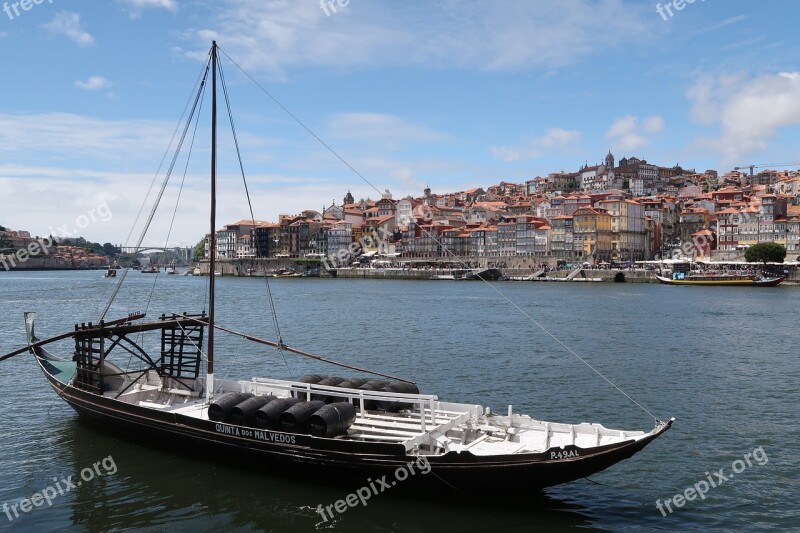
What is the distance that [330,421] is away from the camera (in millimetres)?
12680

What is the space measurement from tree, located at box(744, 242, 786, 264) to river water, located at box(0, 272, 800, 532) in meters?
70.6

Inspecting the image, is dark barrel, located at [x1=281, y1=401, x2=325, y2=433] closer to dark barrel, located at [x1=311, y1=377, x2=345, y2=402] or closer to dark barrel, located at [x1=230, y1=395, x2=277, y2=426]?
dark barrel, located at [x1=230, y1=395, x2=277, y2=426]

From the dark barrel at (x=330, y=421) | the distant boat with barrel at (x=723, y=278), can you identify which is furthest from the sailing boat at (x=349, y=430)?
the distant boat with barrel at (x=723, y=278)

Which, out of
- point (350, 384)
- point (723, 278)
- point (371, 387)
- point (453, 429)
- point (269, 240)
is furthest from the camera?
point (269, 240)

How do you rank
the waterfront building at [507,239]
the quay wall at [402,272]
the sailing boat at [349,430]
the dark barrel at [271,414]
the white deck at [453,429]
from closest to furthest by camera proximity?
1. the sailing boat at [349,430]
2. the white deck at [453,429]
3. the dark barrel at [271,414]
4. the quay wall at [402,272]
5. the waterfront building at [507,239]

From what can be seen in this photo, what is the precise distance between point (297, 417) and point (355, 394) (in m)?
1.53

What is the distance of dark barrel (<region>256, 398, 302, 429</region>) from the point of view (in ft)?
43.2

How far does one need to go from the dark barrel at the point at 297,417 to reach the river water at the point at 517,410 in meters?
1.12

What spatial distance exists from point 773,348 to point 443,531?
27.1 metres

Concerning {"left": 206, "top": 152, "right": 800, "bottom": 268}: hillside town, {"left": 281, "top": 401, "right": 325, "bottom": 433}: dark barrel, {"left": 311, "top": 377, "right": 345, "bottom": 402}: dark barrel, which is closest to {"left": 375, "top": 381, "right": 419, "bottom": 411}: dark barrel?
{"left": 311, "top": 377, "right": 345, "bottom": 402}: dark barrel

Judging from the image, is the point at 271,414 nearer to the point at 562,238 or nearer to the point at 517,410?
the point at 517,410

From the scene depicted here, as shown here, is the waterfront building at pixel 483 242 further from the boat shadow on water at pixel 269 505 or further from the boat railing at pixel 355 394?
the boat shadow on water at pixel 269 505

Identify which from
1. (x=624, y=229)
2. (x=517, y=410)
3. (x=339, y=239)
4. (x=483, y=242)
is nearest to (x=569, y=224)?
(x=624, y=229)

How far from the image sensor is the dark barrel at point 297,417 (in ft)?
42.4
